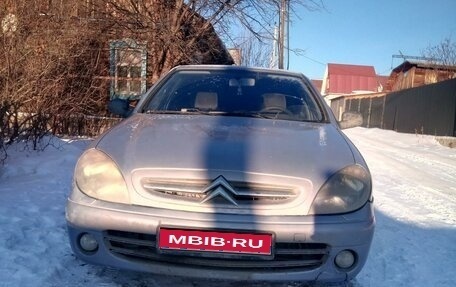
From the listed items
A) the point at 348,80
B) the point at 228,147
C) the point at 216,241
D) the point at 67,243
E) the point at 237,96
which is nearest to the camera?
the point at 216,241

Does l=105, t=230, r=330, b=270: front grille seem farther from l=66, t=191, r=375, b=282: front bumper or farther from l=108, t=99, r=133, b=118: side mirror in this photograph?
l=108, t=99, r=133, b=118: side mirror

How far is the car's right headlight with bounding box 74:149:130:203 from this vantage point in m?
2.36

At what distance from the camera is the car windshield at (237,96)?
11.8ft

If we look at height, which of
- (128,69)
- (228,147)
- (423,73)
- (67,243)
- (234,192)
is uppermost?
(423,73)

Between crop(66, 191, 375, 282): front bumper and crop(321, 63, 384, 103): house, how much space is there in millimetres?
56510

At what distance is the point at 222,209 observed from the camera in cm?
226

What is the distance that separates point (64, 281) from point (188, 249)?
2.93 ft

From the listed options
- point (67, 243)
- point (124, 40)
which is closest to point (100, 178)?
point (67, 243)

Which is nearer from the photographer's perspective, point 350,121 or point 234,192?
point 234,192

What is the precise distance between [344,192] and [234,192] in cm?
62

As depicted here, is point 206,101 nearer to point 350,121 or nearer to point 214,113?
point 214,113

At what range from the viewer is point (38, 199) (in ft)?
13.4

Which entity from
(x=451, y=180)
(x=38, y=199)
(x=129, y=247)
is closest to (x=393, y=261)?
(x=129, y=247)

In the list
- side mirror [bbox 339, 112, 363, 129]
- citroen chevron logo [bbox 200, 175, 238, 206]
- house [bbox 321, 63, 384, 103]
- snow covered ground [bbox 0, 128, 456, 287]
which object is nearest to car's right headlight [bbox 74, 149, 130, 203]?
citroen chevron logo [bbox 200, 175, 238, 206]
